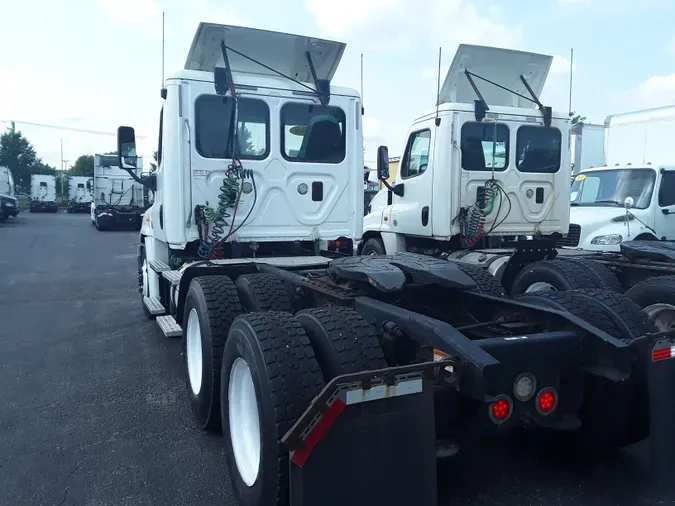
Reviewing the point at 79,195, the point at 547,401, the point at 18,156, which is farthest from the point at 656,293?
the point at 18,156

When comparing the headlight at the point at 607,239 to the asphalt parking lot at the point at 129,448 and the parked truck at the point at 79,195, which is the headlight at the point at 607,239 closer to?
the asphalt parking lot at the point at 129,448

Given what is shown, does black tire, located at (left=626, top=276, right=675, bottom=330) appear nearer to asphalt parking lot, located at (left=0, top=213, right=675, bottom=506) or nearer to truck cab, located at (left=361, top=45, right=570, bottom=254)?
asphalt parking lot, located at (left=0, top=213, right=675, bottom=506)

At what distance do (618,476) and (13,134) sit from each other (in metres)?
71.1

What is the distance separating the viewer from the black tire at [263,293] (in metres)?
4.57

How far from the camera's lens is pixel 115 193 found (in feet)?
97.3

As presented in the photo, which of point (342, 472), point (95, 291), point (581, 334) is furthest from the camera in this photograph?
point (95, 291)

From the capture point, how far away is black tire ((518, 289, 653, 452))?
325cm

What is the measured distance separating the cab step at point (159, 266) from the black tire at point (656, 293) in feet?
14.7

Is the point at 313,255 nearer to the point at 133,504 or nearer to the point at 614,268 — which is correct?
the point at 614,268

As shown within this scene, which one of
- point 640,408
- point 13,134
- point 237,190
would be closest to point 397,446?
point 640,408

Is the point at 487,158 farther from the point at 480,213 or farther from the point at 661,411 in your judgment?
the point at 661,411

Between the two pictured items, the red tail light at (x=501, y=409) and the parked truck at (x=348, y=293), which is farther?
the red tail light at (x=501, y=409)

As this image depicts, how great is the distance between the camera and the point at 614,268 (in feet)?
19.0

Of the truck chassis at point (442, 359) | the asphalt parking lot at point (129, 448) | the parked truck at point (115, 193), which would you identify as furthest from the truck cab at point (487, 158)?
the parked truck at point (115, 193)
